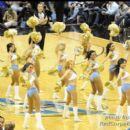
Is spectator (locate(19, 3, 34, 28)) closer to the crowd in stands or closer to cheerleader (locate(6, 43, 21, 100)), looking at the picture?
the crowd in stands

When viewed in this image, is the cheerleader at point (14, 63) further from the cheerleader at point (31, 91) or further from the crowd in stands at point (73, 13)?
the crowd in stands at point (73, 13)

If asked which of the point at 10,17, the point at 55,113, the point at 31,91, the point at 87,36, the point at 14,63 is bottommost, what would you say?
the point at 55,113

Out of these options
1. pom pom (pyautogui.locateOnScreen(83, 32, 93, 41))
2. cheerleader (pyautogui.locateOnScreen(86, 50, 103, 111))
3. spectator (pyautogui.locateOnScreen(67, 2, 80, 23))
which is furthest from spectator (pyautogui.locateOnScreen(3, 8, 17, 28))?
cheerleader (pyautogui.locateOnScreen(86, 50, 103, 111))

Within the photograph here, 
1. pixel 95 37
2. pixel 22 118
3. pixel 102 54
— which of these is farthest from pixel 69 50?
pixel 22 118

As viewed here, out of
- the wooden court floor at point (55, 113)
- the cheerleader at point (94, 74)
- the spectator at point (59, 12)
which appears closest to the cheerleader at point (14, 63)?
the wooden court floor at point (55, 113)

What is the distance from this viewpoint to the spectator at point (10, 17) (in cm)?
1545

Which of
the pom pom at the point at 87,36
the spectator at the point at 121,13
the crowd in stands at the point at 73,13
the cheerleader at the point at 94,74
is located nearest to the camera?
the cheerleader at the point at 94,74

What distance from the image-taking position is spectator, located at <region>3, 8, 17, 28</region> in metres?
15.4

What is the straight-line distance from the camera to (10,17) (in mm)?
15492

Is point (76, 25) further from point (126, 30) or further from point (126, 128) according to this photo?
point (126, 128)

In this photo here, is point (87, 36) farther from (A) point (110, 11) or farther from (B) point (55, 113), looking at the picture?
(A) point (110, 11)

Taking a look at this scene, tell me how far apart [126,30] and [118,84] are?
655cm

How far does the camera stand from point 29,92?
23.0 ft

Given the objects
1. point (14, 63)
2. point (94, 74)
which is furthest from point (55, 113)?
point (14, 63)
